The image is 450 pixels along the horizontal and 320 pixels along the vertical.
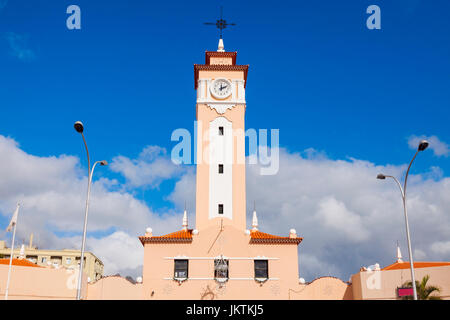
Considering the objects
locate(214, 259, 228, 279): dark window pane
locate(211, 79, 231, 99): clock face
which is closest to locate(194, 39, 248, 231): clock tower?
locate(211, 79, 231, 99): clock face

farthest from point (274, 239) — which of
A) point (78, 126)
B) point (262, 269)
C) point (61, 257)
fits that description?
point (61, 257)

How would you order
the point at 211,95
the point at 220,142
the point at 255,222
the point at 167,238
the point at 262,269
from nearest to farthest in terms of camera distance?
1. the point at 262,269
2. the point at 167,238
3. the point at 255,222
4. the point at 220,142
5. the point at 211,95

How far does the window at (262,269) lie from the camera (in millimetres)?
Answer: 37719

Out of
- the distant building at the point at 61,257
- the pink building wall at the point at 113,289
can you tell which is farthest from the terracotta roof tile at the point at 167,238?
the distant building at the point at 61,257

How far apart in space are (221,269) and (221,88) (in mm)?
18630

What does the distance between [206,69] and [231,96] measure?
4120 millimetres

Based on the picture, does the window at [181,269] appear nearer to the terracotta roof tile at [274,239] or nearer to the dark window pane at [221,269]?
the dark window pane at [221,269]

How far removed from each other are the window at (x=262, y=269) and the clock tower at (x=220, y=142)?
3708 mm

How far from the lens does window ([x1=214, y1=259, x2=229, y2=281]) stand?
122ft

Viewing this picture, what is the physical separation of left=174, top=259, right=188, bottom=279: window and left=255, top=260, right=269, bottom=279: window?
627 cm

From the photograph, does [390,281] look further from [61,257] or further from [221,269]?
[61,257]

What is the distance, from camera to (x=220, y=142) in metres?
42.9

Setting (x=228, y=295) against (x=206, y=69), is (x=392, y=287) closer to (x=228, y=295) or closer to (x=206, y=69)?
(x=228, y=295)
